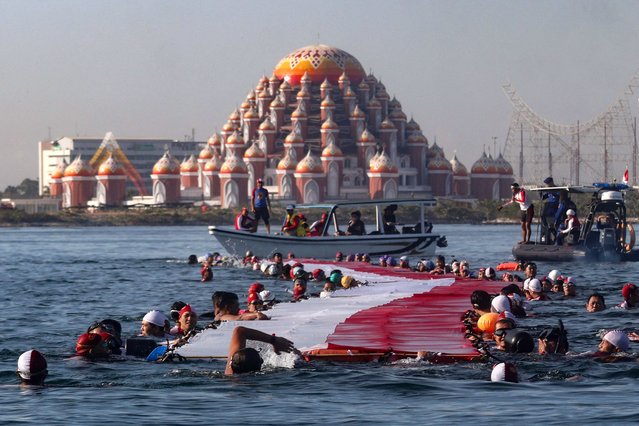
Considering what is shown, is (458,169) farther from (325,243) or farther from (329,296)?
(329,296)

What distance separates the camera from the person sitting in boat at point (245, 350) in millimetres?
16953

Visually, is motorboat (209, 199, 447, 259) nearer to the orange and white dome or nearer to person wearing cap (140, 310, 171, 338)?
person wearing cap (140, 310, 171, 338)

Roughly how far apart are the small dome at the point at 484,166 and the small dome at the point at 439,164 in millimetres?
4439

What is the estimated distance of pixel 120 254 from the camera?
65812mm

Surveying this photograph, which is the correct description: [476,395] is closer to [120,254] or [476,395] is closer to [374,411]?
[374,411]

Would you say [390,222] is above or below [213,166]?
below

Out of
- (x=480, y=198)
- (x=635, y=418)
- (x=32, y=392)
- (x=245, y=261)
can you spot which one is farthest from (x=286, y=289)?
(x=480, y=198)

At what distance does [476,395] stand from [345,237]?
31.2 metres

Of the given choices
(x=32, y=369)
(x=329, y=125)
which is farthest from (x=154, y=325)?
(x=329, y=125)

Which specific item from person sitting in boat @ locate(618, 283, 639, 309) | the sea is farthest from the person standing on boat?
the sea

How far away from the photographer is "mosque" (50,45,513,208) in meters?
151

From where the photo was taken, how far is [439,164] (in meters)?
162

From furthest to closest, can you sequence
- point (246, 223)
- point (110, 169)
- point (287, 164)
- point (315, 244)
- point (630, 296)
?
point (110, 169) → point (287, 164) → point (246, 223) → point (315, 244) → point (630, 296)

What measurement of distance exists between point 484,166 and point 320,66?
899 inches
